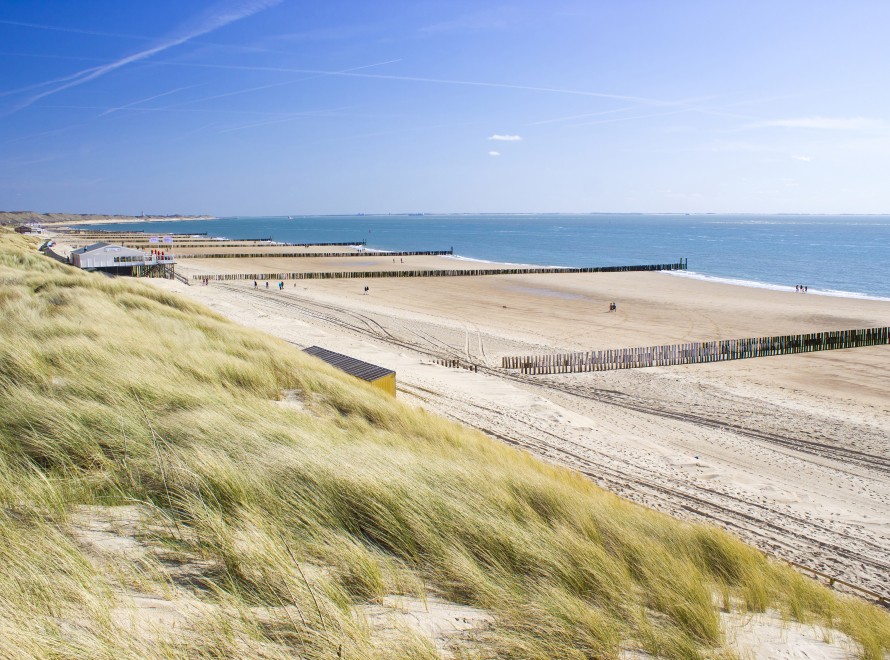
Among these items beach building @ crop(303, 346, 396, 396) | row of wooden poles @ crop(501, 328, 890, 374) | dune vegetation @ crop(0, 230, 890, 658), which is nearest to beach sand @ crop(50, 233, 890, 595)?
row of wooden poles @ crop(501, 328, 890, 374)

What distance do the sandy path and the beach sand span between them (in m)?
0.05

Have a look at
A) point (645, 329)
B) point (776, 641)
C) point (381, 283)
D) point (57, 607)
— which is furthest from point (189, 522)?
point (381, 283)

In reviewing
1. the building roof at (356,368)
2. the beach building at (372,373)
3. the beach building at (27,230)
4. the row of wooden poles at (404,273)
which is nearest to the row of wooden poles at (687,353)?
the building roof at (356,368)

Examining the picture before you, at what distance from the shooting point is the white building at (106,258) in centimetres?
4350

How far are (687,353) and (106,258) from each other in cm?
4256

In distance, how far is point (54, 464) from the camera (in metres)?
4.73

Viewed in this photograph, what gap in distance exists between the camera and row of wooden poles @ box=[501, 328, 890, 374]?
21.4 m

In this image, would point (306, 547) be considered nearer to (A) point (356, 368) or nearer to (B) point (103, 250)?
(A) point (356, 368)

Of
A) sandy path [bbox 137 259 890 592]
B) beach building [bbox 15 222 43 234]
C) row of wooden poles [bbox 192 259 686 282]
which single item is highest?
beach building [bbox 15 222 43 234]

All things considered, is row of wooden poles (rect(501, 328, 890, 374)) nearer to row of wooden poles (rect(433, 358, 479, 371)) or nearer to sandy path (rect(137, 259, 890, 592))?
sandy path (rect(137, 259, 890, 592))

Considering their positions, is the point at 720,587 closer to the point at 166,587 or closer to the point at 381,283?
the point at 166,587

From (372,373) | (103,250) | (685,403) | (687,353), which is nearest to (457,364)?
(685,403)

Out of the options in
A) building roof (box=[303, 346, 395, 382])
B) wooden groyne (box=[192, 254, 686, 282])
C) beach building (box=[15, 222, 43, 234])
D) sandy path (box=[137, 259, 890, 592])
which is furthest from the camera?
beach building (box=[15, 222, 43, 234])

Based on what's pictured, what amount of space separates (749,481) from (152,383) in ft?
33.4
